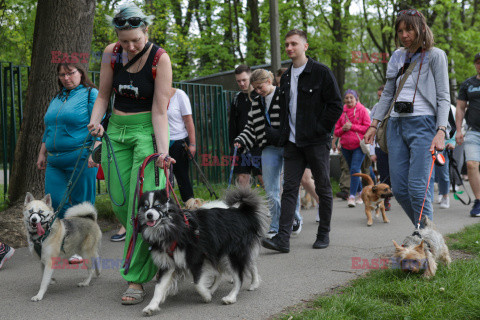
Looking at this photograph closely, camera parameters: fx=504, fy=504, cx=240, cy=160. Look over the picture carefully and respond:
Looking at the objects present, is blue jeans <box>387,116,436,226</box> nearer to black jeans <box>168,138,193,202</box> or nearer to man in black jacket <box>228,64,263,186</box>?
man in black jacket <box>228,64,263,186</box>

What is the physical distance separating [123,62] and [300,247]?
3.20m

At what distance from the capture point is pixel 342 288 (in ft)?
14.6

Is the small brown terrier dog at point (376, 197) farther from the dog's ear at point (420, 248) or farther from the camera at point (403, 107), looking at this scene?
the dog's ear at point (420, 248)

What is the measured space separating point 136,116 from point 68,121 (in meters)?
1.57

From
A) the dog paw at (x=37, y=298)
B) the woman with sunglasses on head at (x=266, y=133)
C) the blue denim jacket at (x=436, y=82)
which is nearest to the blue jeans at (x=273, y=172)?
the woman with sunglasses on head at (x=266, y=133)

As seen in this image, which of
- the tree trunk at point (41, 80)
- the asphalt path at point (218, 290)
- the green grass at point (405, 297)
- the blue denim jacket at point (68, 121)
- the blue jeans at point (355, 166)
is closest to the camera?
the green grass at point (405, 297)

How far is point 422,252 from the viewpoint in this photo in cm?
442

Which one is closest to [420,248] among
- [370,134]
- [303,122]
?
[370,134]

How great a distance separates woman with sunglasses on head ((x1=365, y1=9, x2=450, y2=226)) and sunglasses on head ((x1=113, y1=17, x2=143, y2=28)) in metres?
2.40

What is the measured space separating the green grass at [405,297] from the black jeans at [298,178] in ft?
4.48

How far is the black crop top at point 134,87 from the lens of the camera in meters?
4.21

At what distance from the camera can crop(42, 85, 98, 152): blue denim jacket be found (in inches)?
217

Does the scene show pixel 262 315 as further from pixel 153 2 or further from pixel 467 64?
pixel 467 64

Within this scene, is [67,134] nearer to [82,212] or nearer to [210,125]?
[82,212]
